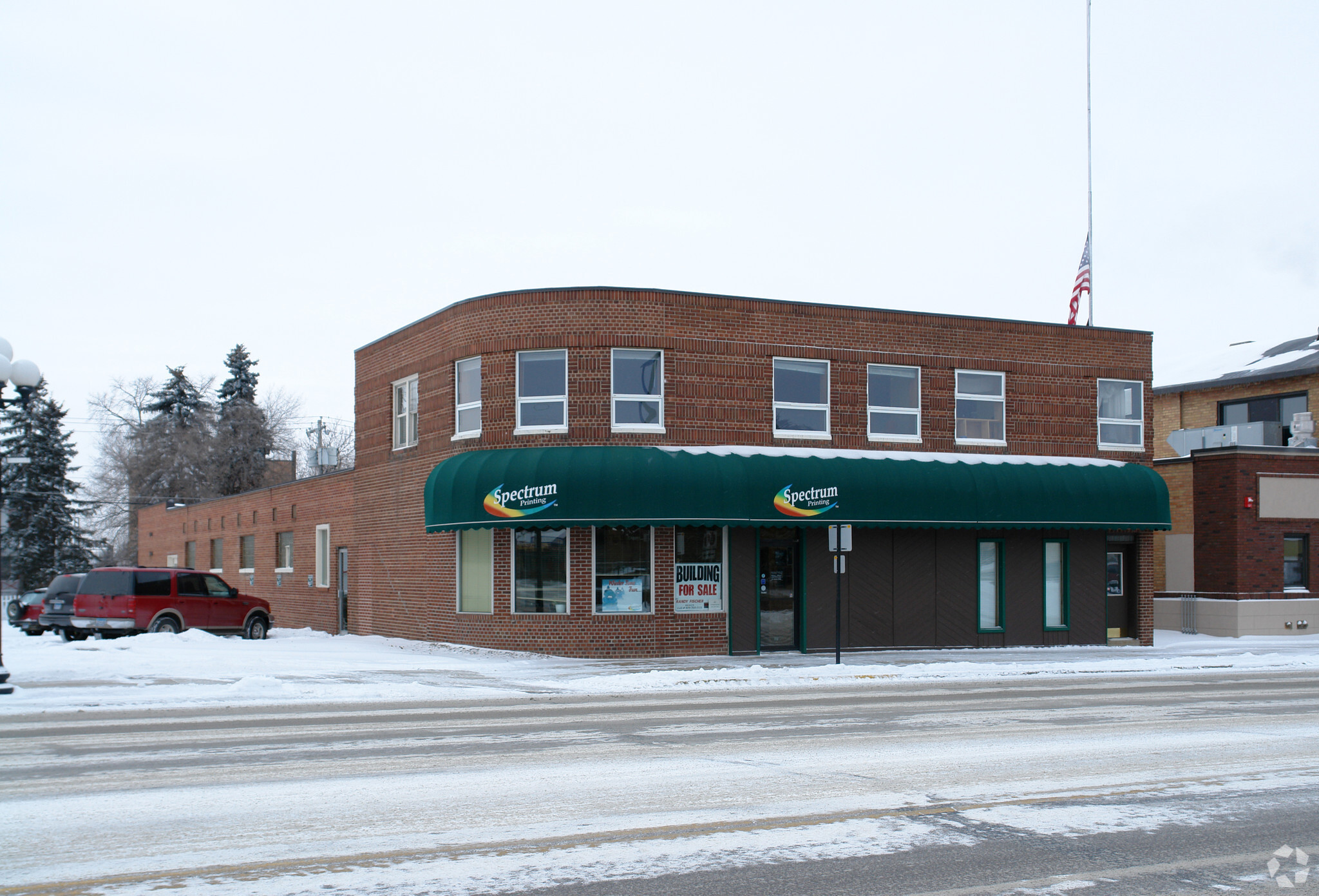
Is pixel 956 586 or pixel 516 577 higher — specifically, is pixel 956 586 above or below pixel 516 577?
below

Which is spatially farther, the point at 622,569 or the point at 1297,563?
the point at 1297,563

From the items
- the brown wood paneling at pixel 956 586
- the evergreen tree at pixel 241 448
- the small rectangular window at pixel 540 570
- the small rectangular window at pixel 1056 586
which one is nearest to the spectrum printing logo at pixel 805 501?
the brown wood paneling at pixel 956 586

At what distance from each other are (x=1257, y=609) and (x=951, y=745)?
2302 cm

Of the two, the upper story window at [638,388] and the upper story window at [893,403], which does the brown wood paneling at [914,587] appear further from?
the upper story window at [638,388]

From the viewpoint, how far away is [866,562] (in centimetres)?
2542

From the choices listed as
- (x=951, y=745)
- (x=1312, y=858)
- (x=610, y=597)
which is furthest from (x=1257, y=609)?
(x=1312, y=858)

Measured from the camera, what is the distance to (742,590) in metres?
24.2

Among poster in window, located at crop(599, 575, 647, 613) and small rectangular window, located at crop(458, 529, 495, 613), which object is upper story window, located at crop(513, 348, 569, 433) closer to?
small rectangular window, located at crop(458, 529, 495, 613)

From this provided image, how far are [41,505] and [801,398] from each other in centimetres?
5701

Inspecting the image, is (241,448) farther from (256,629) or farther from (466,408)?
(466,408)

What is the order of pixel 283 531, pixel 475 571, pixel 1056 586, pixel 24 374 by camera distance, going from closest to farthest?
pixel 24 374, pixel 475 571, pixel 1056 586, pixel 283 531

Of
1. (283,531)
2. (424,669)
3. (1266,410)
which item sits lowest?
(424,669)

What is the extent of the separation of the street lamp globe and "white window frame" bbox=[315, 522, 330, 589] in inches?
662

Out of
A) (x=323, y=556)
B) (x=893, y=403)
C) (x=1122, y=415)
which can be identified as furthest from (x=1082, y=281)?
(x=323, y=556)
